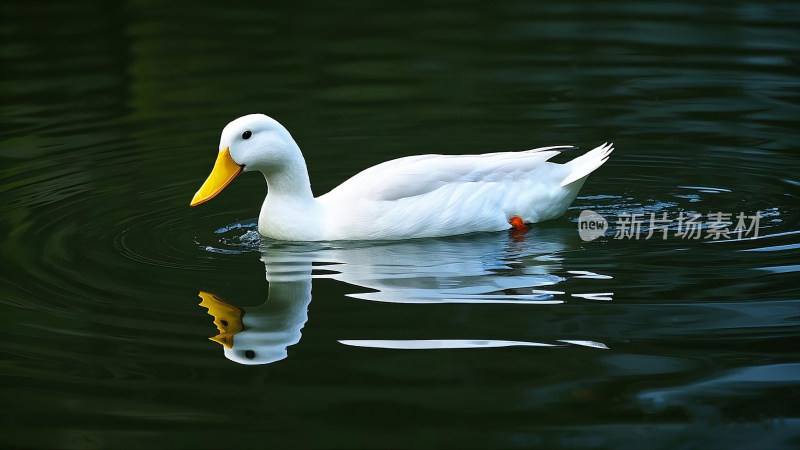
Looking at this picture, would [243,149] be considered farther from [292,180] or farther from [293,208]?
[293,208]

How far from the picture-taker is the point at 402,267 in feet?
23.6

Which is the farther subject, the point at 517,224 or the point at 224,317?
the point at 517,224

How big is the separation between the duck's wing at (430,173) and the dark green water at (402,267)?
14.6 inches

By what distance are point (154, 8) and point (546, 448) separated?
14187 mm

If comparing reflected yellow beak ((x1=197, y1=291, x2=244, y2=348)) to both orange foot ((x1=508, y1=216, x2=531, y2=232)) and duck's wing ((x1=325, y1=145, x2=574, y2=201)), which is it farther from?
orange foot ((x1=508, y1=216, x2=531, y2=232))

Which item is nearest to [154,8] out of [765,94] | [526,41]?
[526,41]

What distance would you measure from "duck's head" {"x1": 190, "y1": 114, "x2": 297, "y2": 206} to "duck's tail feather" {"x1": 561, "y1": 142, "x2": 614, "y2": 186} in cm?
201

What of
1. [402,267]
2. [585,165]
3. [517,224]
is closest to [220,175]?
[402,267]

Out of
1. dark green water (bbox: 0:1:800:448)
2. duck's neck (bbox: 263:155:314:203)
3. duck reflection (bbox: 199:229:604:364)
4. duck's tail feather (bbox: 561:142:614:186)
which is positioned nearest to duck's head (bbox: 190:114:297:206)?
duck's neck (bbox: 263:155:314:203)

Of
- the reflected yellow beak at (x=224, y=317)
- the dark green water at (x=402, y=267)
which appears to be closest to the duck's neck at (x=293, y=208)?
the dark green water at (x=402, y=267)

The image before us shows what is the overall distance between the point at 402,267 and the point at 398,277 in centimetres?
23

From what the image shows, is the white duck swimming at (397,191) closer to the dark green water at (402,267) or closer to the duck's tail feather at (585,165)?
the duck's tail feather at (585,165)

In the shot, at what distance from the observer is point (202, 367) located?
223 inches

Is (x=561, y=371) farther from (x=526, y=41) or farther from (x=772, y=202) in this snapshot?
(x=526, y=41)
